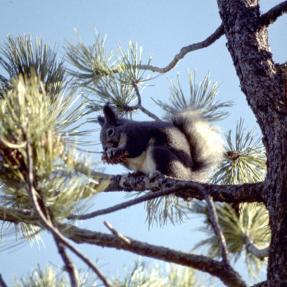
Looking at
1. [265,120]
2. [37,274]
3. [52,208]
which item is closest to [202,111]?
[265,120]

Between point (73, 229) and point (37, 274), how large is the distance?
0.28 metres

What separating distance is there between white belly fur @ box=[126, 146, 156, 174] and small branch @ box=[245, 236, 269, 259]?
1.35m

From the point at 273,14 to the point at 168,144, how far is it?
118cm

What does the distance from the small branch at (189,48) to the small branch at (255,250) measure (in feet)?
2.62

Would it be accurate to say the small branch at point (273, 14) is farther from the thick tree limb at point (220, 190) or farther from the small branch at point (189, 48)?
the thick tree limb at point (220, 190)

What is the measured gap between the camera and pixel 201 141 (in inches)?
108

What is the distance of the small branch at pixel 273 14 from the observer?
5.73ft

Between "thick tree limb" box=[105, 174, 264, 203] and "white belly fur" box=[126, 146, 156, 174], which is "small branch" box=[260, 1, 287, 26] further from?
"white belly fur" box=[126, 146, 156, 174]

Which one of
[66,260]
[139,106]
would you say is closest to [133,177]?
[139,106]

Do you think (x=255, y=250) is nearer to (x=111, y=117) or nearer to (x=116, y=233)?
(x=116, y=233)

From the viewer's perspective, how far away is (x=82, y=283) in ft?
4.61

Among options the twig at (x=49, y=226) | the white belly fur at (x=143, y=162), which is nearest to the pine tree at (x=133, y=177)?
the twig at (x=49, y=226)

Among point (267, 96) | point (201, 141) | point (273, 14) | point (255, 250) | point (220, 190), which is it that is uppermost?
point (273, 14)

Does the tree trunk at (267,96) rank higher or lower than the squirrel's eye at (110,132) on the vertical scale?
lower
